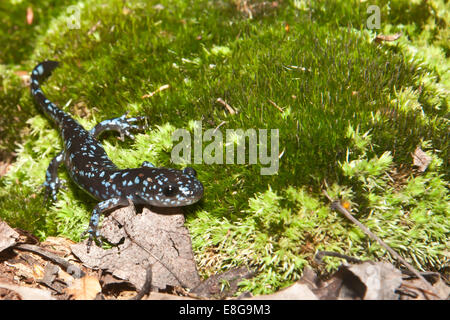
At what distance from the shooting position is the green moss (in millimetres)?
3654

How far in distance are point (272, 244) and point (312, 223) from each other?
44 centimetres

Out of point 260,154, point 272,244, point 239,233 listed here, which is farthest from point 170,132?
point 272,244

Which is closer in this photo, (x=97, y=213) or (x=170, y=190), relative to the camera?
(x=170, y=190)

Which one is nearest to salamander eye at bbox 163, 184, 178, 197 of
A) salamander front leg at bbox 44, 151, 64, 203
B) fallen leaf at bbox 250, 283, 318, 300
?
fallen leaf at bbox 250, 283, 318, 300

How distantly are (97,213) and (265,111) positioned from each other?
2318 millimetres

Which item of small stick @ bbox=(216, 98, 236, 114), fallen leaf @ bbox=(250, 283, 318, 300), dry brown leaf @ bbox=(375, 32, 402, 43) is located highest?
dry brown leaf @ bbox=(375, 32, 402, 43)

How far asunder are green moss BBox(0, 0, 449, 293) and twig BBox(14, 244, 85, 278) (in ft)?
1.45

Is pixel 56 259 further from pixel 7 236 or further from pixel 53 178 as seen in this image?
pixel 53 178

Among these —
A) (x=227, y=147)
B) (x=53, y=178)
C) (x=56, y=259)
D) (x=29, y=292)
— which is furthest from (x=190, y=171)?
(x=53, y=178)

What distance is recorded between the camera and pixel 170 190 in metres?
4.04

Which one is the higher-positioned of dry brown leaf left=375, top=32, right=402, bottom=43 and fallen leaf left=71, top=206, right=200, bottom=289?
dry brown leaf left=375, top=32, right=402, bottom=43

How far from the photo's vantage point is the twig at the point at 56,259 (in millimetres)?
3723

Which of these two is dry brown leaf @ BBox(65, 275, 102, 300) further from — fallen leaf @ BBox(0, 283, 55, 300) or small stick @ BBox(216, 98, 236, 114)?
small stick @ BBox(216, 98, 236, 114)
